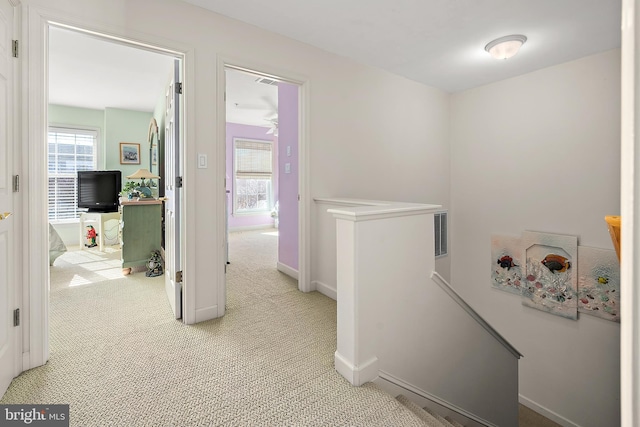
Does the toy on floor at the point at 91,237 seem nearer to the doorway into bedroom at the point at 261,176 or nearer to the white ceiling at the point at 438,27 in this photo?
the doorway into bedroom at the point at 261,176

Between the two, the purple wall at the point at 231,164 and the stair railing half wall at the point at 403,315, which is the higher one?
the purple wall at the point at 231,164

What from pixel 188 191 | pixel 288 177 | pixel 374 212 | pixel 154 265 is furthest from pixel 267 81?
pixel 374 212

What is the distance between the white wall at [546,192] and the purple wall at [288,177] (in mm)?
2267

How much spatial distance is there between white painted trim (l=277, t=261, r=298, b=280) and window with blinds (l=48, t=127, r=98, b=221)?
165 inches

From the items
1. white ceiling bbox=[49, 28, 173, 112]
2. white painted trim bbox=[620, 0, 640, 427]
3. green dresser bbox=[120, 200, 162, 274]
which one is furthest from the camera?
green dresser bbox=[120, 200, 162, 274]

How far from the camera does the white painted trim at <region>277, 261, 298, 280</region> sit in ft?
11.4

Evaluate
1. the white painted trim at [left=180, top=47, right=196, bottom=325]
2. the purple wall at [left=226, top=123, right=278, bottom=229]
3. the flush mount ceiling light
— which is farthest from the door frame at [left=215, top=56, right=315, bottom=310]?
the purple wall at [left=226, top=123, right=278, bottom=229]

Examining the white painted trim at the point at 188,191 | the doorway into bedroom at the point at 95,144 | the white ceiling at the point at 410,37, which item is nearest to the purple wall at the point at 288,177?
the white ceiling at the point at 410,37

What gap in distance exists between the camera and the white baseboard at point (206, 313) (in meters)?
2.32

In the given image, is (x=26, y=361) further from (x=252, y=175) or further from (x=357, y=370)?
(x=252, y=175)

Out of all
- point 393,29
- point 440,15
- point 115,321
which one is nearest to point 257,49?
point 393,29

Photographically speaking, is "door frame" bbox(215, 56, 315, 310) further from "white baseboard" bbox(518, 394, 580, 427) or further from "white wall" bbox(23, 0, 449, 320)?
"white baseboard" bbox(518, 394, 580, 427)

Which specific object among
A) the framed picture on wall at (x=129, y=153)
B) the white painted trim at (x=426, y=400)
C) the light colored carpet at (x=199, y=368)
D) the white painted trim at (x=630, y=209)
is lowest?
the white painted trim at (x=426, y=400)

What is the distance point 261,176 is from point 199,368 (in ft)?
19.6
